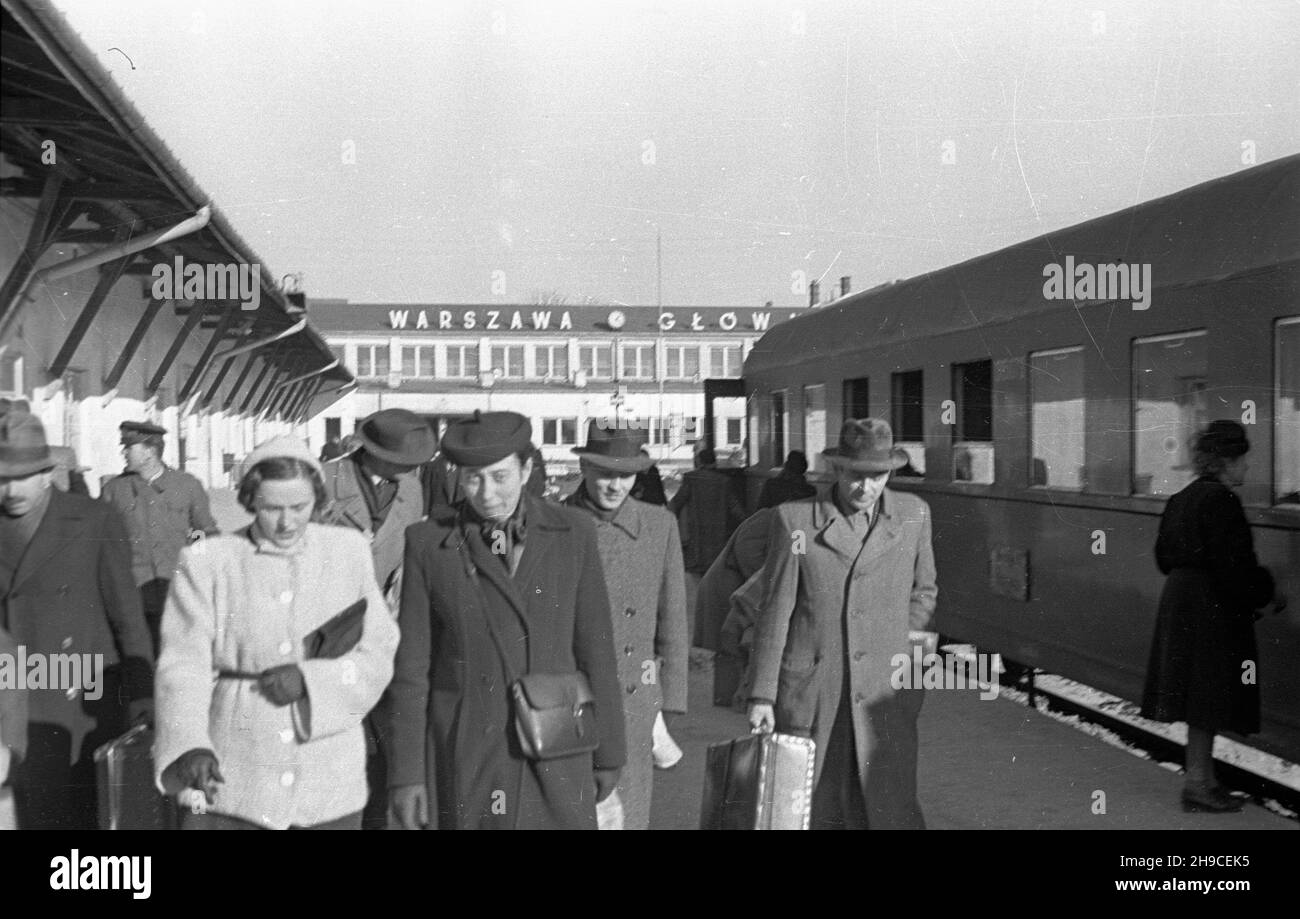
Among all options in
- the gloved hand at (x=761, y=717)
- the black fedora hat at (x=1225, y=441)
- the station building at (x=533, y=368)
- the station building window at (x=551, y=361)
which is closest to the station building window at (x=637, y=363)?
the station building at (x=533, y=368)

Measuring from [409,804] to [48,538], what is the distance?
155 centimetres

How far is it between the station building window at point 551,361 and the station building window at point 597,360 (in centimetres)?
7

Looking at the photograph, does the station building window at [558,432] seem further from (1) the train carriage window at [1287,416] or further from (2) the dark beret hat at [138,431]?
(1) the train carriage window at [1287,416]

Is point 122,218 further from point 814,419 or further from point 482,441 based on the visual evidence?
point 814,419

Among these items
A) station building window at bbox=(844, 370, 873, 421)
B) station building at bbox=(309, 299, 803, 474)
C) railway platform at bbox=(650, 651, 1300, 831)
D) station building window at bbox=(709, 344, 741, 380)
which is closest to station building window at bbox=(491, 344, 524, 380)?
station building at bbox=(309, 299, 803, 474)

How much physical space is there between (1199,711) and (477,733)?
3.30 m

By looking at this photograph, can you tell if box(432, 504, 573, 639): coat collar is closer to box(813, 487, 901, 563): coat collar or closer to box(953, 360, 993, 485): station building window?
box(813, 487, 901, 563): coat collar

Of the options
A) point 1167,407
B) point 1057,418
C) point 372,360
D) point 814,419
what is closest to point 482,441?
point 372,360

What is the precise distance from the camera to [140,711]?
14.8 feet

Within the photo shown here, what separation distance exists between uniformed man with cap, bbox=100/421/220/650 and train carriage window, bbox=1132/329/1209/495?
4.17 meters

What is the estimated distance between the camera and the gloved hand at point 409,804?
13.0ft
